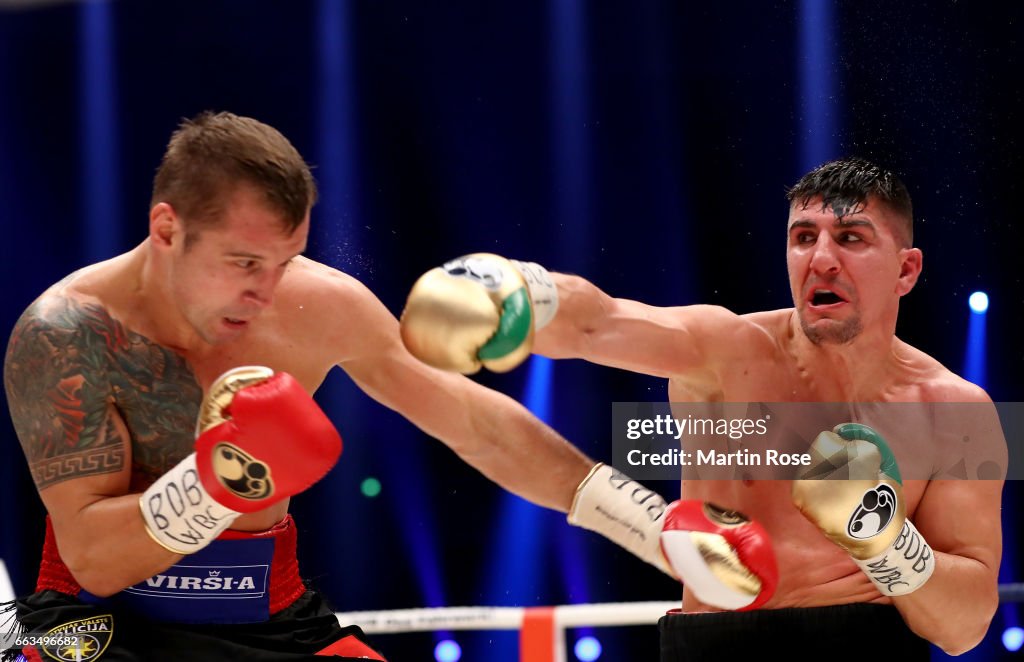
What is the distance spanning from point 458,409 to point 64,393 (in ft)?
2.54

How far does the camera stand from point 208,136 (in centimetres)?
211

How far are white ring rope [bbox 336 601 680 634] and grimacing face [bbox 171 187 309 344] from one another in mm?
957

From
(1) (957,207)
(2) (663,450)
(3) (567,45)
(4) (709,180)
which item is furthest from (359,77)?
(1) (957,207)

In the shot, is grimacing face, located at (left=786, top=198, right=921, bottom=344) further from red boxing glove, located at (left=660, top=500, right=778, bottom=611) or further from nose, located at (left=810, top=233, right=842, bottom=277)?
red boxing glove, located at (left=660, top=500, right=778, bottom=611)

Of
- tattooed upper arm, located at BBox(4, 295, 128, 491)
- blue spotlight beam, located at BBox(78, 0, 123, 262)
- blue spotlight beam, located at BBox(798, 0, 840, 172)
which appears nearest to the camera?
tattooed upper arm, located at BBox(4, 295, 128, 491)

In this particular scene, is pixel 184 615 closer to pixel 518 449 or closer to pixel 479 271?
pixel 518 449

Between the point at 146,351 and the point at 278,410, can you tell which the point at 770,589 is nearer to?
the point at 278,410

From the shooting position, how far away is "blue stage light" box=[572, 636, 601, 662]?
12.1 ft

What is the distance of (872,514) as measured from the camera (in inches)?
82.7

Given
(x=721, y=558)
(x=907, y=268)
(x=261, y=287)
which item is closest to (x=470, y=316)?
(x=261, y=287)

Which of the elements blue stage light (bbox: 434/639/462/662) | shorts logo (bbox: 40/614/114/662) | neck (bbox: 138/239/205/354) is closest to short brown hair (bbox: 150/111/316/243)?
neck (bbox: 138/239/205/354)

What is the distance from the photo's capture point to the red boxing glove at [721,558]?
207 centimetres

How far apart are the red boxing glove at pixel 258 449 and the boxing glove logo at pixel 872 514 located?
97cm

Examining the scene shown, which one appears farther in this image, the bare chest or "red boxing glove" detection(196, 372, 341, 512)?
the bare chest
